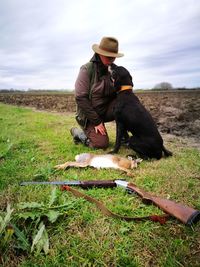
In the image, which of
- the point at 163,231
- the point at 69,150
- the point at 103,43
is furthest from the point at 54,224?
the point at 103,43

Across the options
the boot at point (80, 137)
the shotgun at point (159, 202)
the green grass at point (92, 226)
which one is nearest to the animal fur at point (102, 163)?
the green grass at point (92, 226)

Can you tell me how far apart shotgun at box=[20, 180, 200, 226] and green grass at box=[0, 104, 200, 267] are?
9 cm

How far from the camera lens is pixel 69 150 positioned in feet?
18.1

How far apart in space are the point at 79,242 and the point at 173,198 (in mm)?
1333

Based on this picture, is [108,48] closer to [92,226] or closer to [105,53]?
[105,53]

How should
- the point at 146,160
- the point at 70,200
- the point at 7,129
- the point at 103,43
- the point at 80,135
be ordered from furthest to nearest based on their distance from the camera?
the point at 7,129 → the point at 80,135 → the point at 103,43 → the point at 146,160 → the point at 70,200

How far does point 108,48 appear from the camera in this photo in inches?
207

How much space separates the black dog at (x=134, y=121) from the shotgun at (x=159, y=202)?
57.3 inches

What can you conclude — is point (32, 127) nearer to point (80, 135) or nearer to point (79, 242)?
point (80, 135)

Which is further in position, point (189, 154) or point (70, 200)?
point (189, 154)

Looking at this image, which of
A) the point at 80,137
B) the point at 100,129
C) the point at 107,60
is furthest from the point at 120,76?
the point at 80,137

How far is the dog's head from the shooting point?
5070 millimetres

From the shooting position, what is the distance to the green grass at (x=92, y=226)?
92.5 inches

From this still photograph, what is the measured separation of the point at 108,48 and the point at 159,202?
3.40 m
